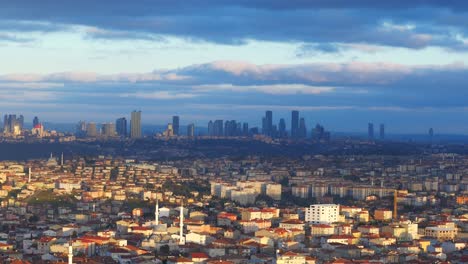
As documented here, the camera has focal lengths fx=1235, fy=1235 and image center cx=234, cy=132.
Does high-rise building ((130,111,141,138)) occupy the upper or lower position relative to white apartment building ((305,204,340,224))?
upper

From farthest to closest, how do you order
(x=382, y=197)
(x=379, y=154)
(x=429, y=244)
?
(x=379, y=154) → (x=382, y=197) → (x=429, y=244)

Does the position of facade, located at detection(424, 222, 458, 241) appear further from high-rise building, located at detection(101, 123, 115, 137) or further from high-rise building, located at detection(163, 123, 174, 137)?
high-rise building, located at detection(101, 123, 115, 137)

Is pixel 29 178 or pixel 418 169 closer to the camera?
pixel 29 178

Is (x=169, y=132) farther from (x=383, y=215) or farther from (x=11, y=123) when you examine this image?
(x=383, y=215)

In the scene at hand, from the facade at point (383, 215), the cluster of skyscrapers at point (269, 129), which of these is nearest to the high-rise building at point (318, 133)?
the cluster of skyscrapers at point (269, 129)

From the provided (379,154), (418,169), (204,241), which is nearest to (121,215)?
(204,241)

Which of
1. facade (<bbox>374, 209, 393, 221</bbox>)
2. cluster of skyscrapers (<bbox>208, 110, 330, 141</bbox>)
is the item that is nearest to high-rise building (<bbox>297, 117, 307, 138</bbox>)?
cluster of skyscrapers (<bbox>208, 110, 330, 141</bbox>)

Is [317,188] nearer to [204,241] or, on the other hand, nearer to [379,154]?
[204,241]
